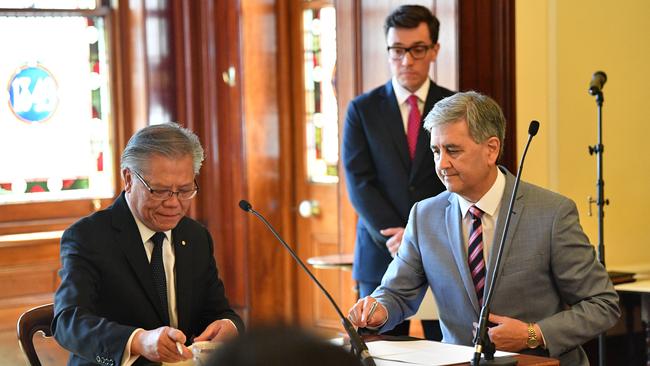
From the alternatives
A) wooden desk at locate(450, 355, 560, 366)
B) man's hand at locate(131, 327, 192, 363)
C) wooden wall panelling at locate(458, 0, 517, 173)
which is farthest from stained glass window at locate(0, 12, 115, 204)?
wooden desk at locate(450, 355, 560, 366)

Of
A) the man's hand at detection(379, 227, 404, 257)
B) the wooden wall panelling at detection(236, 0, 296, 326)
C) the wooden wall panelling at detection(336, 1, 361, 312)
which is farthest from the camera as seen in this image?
the wooden wall panelling at detection(236, 0, 296, 326)

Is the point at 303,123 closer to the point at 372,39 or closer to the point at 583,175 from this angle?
the point at 372,39

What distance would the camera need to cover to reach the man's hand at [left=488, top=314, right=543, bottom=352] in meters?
2.47

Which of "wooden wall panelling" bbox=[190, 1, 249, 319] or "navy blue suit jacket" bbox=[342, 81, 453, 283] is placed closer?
"navy blue suit jacket" bbox=[342, 81, 453, 283]

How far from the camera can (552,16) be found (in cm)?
442

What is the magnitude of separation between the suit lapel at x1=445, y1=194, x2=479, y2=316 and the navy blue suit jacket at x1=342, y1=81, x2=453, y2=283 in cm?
90

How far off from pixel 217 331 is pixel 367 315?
40cm

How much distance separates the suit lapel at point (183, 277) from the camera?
8.68 ft

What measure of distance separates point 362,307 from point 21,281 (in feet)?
13.1

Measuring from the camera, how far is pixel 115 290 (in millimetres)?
2574

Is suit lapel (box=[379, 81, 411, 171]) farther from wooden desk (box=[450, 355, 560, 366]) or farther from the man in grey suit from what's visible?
wooden desk (box=[450, 355, 560, 366])

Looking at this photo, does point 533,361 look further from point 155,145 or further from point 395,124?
point 395,124

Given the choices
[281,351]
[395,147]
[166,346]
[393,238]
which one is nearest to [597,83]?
[395,147]

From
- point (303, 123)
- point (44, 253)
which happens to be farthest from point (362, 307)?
point (44, 253)
